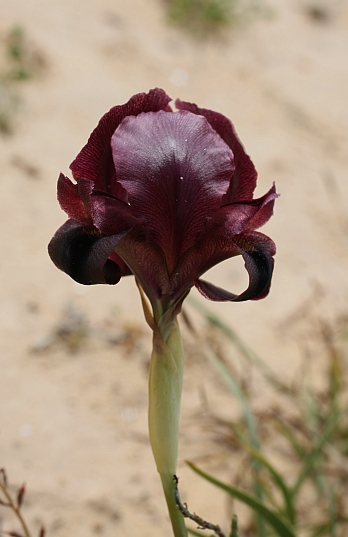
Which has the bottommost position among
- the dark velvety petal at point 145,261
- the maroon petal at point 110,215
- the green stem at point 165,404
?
the green stem at point 165,404

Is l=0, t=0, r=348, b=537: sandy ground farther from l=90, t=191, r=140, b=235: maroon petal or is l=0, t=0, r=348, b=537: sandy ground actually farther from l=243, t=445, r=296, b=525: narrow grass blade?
l=90, t=191, r=140, b=235: maroon petal

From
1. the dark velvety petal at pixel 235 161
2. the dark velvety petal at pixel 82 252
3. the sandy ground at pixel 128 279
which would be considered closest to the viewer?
the dark velvety petal at pixel 82 252

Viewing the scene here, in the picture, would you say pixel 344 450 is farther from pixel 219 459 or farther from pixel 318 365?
pixel 318 365

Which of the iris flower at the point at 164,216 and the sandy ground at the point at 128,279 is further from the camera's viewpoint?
the sandy ground at the point at 128,279

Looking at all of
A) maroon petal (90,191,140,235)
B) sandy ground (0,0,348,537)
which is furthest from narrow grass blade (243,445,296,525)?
maroon petal (90,191,140,235)

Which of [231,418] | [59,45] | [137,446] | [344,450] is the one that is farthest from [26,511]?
[59,45]

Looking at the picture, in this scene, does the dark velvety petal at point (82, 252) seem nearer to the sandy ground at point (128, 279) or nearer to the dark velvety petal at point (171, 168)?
the dark velvety petal at point (171, 168)

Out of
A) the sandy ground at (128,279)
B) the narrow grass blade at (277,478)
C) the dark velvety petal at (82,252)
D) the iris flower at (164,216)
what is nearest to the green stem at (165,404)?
the iris flower at (164,216)
